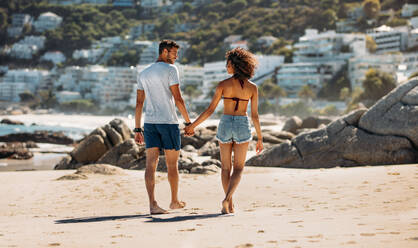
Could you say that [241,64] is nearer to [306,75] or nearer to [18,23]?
[306,75]

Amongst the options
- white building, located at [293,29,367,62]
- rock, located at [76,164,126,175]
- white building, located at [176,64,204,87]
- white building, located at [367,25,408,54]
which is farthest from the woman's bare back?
white building, located at [176,64,204,87]

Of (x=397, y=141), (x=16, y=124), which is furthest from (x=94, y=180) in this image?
(x=16, y=124)

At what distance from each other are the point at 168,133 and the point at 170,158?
27 centimetres

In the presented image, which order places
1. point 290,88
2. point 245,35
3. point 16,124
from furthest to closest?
point 245,35 → point 290,88 → point 16,124

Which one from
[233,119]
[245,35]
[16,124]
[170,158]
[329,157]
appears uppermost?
[245,35]

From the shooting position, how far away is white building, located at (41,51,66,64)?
153000mm

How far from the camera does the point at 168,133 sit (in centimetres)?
513

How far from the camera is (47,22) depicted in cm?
17388

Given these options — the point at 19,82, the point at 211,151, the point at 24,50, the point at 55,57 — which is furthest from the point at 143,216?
the point at 24,50

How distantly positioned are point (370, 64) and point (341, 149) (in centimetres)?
6205

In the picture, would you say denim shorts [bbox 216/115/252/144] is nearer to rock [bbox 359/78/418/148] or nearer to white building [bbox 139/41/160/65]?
rock [bbox 359/78/418/148]

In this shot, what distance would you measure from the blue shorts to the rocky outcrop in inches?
197

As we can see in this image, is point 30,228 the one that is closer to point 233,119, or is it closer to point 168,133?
point 168,133

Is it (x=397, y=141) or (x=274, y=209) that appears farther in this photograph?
(x=397, y=141)
